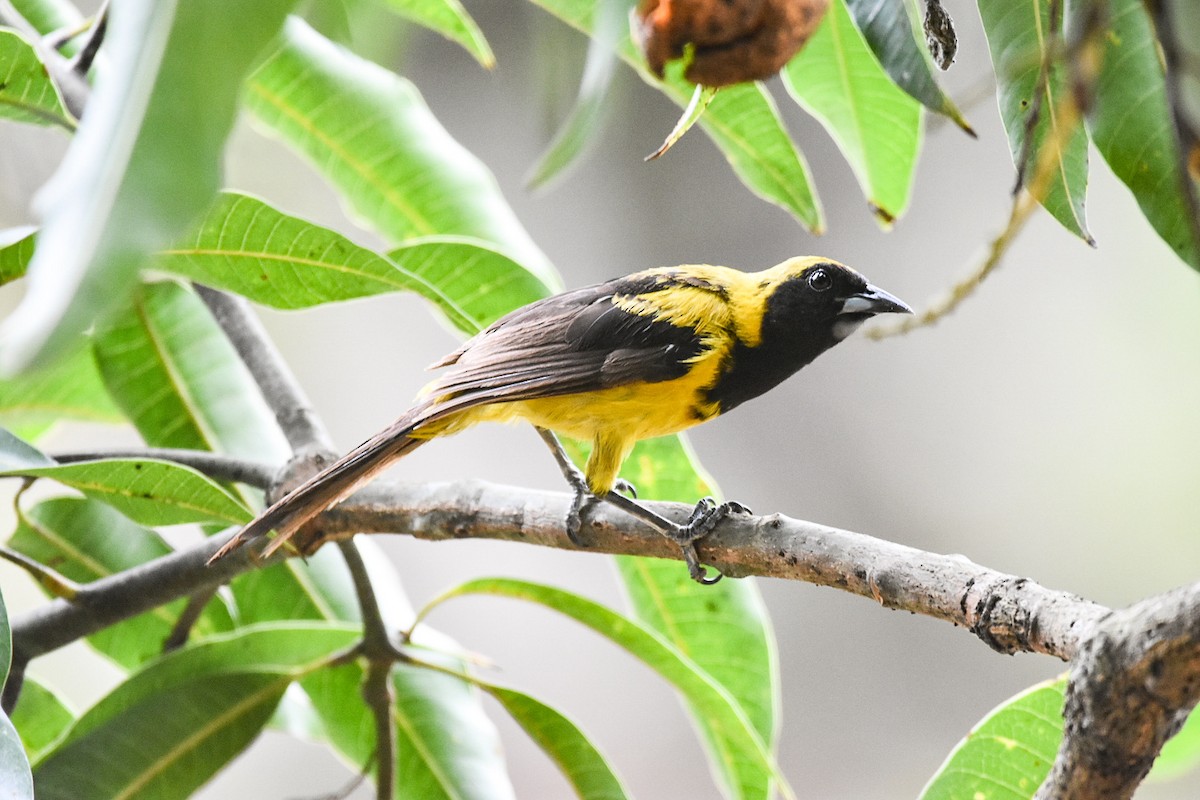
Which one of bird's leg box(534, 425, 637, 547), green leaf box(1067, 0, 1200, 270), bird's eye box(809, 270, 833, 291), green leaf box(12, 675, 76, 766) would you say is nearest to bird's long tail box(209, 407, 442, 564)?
bird's leg box(534, 425, 637, 547)

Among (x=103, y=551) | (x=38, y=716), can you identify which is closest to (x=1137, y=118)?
(x=103, y=551)

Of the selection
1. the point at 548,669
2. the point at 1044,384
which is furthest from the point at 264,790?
the point at 1044,384

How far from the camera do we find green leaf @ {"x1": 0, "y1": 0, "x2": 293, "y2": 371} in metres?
0.43

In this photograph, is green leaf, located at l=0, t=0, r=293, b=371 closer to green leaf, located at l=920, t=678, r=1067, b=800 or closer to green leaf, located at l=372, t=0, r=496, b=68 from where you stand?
green leaf, located at l=920, t=678, r=1067, b=800

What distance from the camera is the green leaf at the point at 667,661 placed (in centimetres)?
151

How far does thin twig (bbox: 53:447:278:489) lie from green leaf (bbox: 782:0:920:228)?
0.88 meters

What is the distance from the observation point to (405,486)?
1480 mm

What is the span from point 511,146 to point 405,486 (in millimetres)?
3726

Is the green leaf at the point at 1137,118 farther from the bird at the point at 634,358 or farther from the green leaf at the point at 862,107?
the bird at the point at 634,358

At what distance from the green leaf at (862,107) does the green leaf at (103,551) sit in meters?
1.22

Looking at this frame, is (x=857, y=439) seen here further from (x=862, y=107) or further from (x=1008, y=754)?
(x=1008, y=754)

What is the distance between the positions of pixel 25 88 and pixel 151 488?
0.49 m

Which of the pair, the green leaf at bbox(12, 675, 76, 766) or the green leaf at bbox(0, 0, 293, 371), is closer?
the green leaf at bbox(0, 0, 293, 371)

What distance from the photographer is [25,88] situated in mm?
1306
